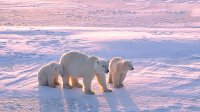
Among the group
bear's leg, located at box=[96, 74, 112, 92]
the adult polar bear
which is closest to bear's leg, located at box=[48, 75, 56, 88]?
the adult polar bear

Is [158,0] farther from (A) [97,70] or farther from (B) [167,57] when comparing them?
(A) [97,70]

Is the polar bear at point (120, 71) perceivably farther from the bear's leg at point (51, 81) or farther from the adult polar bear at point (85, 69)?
the bear's leg at point (51, 81)

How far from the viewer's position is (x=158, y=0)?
2661 centimetres

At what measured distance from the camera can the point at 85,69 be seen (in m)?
7.60

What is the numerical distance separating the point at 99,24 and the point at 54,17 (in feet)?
9.59

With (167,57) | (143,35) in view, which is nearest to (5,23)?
(143,35)

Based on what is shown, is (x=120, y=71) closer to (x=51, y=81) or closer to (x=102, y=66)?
(x=102, y=66)

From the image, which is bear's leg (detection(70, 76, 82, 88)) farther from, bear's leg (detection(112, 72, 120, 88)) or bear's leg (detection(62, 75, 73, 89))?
bear's leg (detection(112, 72, 120, 88))

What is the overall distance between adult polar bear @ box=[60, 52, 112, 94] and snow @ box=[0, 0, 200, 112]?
0.57 feet

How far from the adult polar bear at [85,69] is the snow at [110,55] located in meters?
0.17

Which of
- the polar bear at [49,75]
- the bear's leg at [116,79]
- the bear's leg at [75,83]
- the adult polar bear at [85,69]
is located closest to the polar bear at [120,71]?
the bear's leg at [116,79]

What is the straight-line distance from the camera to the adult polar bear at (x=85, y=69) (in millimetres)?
7400

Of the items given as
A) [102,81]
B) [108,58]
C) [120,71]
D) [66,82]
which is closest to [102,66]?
[102,81]

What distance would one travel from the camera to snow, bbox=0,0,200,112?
278 inches
